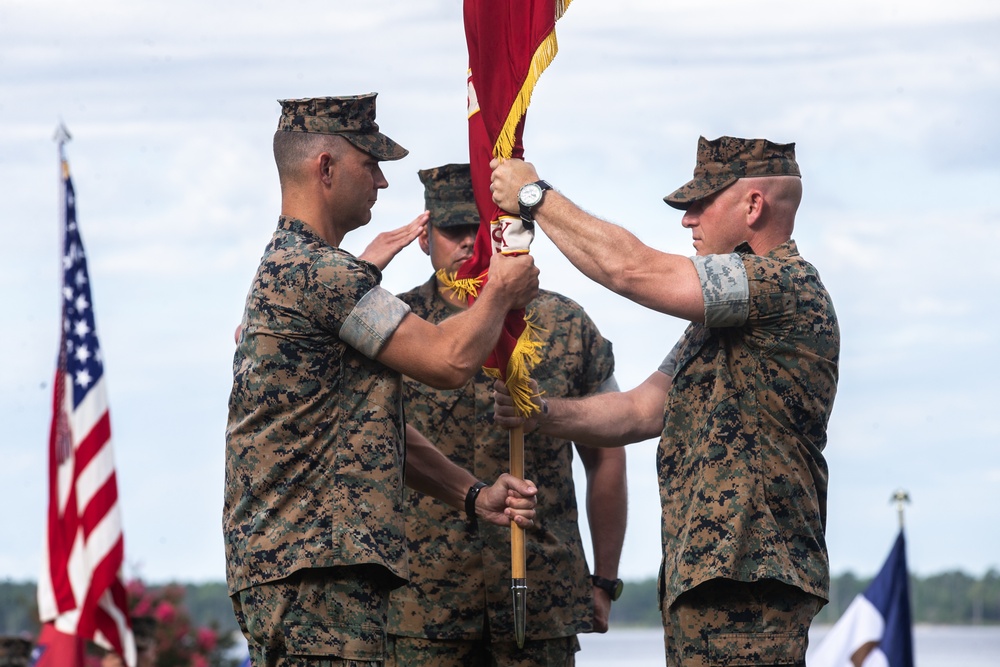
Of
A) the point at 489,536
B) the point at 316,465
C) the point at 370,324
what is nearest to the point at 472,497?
the point at 489,536

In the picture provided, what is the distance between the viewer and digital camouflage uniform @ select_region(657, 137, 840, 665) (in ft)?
17.7

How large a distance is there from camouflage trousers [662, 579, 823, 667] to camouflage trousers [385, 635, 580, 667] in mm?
1243

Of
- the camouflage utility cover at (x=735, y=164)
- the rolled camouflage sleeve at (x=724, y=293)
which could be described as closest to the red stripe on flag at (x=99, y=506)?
the camouflage utility cover at (x=735, y=164)

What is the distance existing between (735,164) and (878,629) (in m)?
5.90

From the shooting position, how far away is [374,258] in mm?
6934

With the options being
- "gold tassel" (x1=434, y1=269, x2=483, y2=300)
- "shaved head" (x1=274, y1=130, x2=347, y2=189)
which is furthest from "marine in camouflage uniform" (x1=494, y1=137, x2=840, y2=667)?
"shaved head" (x1=274, y1=130, x2=347, y2=189)

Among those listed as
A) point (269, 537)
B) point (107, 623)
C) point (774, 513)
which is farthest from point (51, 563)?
point (774, 513)

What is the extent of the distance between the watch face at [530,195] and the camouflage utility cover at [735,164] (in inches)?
21.6

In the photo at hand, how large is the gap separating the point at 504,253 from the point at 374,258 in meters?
1.23

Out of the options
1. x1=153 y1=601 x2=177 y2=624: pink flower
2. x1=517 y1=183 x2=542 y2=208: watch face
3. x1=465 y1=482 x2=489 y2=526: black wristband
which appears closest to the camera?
x1=517 y1=183 x2=542 y2=208: watch face

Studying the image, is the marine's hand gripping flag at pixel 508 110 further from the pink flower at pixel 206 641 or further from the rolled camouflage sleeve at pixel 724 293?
the pink flower at pixel 206 641

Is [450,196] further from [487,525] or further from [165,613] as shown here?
[165,613]

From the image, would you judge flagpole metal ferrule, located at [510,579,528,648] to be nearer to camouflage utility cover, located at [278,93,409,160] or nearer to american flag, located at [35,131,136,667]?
camouflage utility cover, located at [278,93,409,160]

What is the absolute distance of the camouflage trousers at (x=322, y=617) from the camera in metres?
5.12
